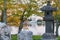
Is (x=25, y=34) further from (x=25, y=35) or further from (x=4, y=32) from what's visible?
(x=4, y=32)

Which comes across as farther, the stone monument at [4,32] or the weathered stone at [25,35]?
the weathered stone at [25,35]

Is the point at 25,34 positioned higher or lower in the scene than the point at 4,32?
lower

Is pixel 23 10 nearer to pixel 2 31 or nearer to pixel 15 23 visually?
pixel 15 23

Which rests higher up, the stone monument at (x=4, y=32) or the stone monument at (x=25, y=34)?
the stone monument at (x=4, y=32)

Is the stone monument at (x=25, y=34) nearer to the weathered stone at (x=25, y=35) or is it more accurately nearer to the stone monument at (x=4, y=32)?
the weathered stone at (x=25, y=35)

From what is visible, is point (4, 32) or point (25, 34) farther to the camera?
point (25, 34)

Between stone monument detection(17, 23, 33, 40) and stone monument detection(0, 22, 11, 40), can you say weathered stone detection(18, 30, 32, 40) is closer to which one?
stone monument detection(17, 23, 33, 40)

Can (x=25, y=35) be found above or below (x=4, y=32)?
below

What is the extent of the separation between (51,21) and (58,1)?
5.52m

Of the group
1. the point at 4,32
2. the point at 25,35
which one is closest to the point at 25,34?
the point at 25,35

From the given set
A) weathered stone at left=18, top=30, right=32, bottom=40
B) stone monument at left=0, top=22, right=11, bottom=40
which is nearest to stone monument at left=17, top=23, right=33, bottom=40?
weathered stone at left=18, top=30, right=32, bottom=40

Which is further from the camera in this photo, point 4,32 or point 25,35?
point 25,35

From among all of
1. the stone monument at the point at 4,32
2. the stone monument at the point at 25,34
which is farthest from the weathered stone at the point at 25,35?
the stone monument at the point at 4,32

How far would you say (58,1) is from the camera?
22.9m
